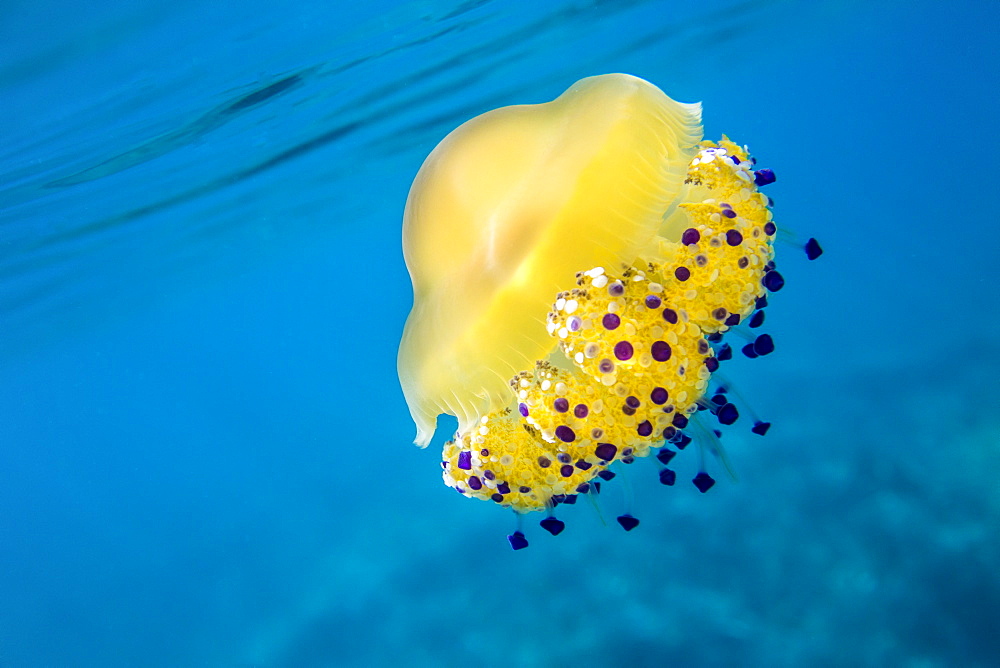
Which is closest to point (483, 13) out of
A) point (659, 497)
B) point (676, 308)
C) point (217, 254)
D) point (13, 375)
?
point (659, 497)

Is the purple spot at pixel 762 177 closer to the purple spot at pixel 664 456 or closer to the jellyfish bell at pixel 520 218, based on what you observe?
the jellyfish bell at pixel 520 218

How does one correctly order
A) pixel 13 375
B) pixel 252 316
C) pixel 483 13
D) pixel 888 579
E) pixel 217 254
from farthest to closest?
1. pixel 252 316
2. pixel 13 375
3. pixel 217 254
4. pixel 483 13
5. pixel 888 579

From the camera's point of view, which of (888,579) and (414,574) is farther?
(414,574)

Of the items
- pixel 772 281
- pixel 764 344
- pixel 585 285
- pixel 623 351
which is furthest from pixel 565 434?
pixel 772 281

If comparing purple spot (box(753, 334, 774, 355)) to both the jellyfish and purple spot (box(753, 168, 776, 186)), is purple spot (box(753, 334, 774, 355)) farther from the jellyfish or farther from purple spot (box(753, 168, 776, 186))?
purple spot (box(753, 168, 776, 186))

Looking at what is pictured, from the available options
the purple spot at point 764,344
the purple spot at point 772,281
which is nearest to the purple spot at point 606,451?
the purple spot at point 764,344

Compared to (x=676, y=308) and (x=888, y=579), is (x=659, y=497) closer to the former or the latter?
(x=888, y=579)

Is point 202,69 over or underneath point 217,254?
over
